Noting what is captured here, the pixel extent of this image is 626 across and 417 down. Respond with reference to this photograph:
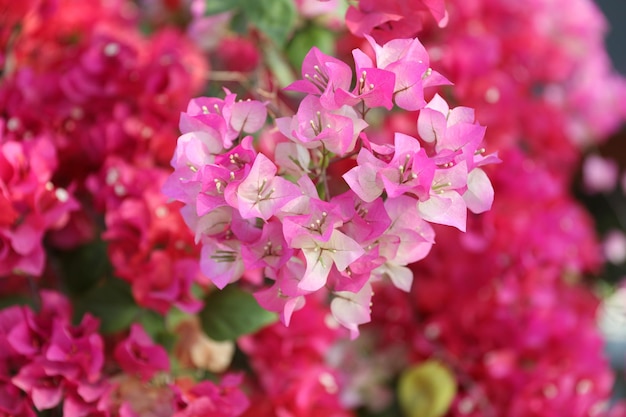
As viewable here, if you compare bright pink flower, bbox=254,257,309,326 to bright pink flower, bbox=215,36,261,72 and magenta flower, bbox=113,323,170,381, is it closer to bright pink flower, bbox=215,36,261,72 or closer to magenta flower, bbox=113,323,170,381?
magenta flower, bbox=113,323,170,381

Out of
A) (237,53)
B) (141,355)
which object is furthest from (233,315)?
(237,53)

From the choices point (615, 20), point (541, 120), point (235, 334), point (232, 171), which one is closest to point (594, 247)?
point (541, 120)

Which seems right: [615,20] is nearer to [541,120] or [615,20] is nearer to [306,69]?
[541,120]

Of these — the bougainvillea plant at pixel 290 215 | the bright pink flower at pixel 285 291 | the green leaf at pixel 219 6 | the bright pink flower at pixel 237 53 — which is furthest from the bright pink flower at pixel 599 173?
the bright pink flower at pixel 285 291

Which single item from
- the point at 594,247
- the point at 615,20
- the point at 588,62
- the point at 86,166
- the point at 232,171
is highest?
the point at 232,171

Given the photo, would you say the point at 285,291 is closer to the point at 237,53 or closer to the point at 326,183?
the point at 326,183
